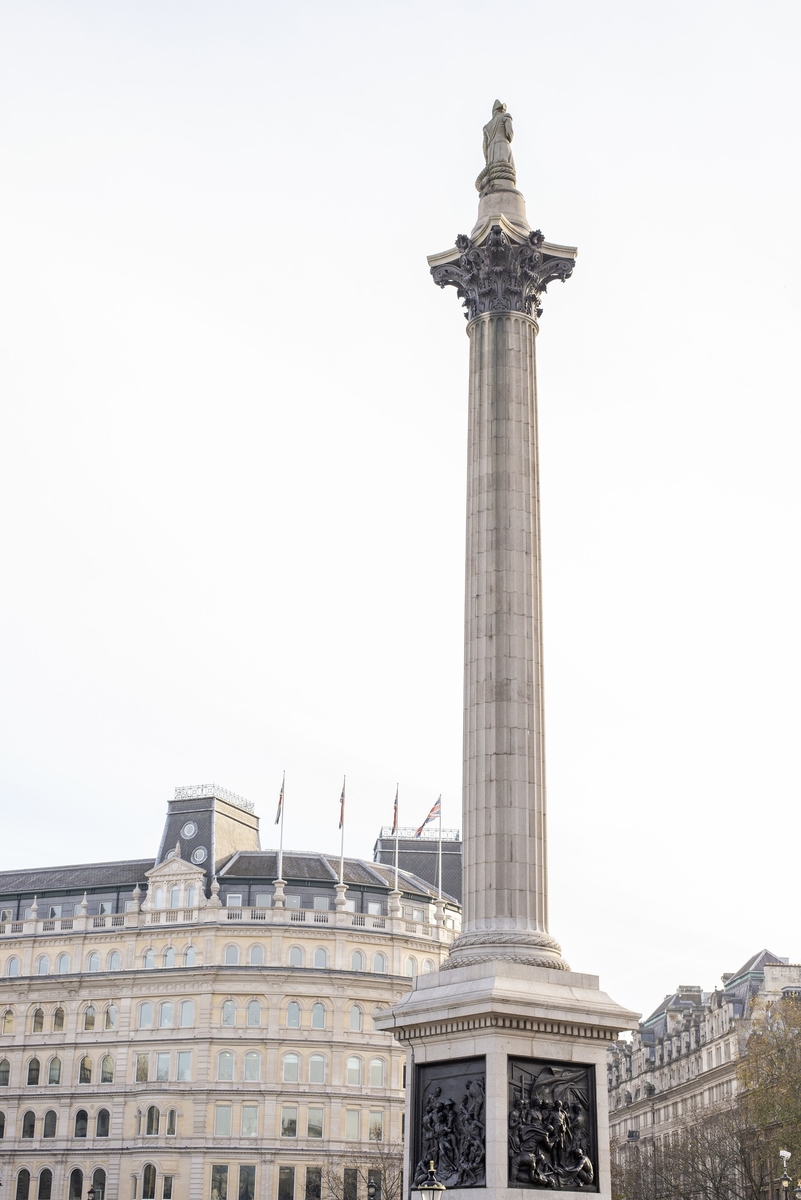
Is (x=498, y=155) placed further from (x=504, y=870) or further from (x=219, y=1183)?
(x=219, y=1183)

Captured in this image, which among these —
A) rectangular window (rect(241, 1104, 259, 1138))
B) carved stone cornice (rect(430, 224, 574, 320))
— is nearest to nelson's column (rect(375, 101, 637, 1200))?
carved stone cornice (rect(430, 224, 574, 320))

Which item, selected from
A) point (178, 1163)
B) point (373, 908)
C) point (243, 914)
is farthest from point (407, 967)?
point (178, 1163)

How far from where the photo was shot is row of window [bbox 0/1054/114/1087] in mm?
94312

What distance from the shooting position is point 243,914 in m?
93.5

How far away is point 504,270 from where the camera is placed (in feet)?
111

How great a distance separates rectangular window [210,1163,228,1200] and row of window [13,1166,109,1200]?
801 cm

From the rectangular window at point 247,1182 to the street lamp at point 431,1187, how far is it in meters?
68.3

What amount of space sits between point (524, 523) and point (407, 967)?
67.6m

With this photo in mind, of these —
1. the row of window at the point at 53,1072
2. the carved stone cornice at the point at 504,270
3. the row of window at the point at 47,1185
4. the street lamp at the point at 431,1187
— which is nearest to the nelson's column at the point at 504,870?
the carved stone cornice at the point at 504,270

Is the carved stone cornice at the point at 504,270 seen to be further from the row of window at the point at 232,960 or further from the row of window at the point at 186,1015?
the row of window at the point at 186,1015

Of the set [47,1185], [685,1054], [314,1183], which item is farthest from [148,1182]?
[685,1054]

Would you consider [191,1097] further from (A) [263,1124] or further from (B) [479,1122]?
(B) [479,1122]

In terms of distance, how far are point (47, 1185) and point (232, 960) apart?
1909 centimetres

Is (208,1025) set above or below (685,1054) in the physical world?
below
